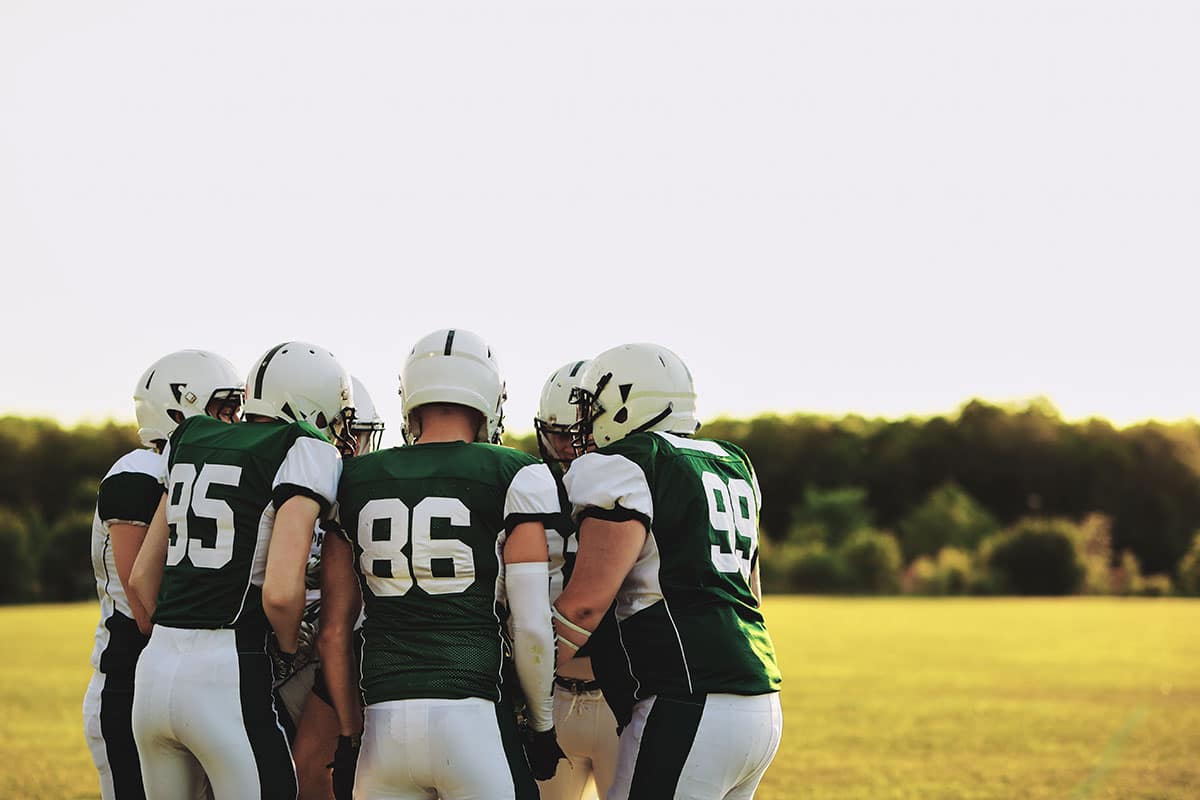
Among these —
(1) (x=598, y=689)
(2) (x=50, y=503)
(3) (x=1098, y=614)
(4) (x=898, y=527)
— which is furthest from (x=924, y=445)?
(1) (x=598, y=689)

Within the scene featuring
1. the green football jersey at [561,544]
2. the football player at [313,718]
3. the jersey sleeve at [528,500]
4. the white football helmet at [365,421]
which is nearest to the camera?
the jersey sleeve at [528,500]

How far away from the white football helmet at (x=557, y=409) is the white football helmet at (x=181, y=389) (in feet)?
4.08

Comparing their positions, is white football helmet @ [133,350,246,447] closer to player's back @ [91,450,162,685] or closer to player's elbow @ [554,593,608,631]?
player's back @ [91,450,162,685]

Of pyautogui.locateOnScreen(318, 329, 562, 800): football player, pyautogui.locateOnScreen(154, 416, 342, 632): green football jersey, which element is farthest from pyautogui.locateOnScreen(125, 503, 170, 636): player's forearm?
pyautogui.locateOnScreen(318, 329, 562, 800): football player

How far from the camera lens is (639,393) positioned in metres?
4.54

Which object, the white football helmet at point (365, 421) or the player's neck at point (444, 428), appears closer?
the player's neck at point (444, 428)

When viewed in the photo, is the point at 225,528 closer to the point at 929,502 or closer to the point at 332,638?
the point at 332,638

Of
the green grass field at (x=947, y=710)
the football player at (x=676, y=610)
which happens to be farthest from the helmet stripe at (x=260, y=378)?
the green grass field at (x=947, y=710)

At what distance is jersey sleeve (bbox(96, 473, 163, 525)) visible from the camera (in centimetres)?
455

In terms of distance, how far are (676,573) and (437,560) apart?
0.81 metres

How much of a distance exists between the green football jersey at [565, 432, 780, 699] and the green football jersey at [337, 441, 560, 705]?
24 centimetres

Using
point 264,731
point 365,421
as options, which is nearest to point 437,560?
point 264,731

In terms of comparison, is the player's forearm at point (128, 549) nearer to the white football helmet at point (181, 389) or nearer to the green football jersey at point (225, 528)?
the green football jersey at point (225, 528)

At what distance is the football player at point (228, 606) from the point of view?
13.2 feet
